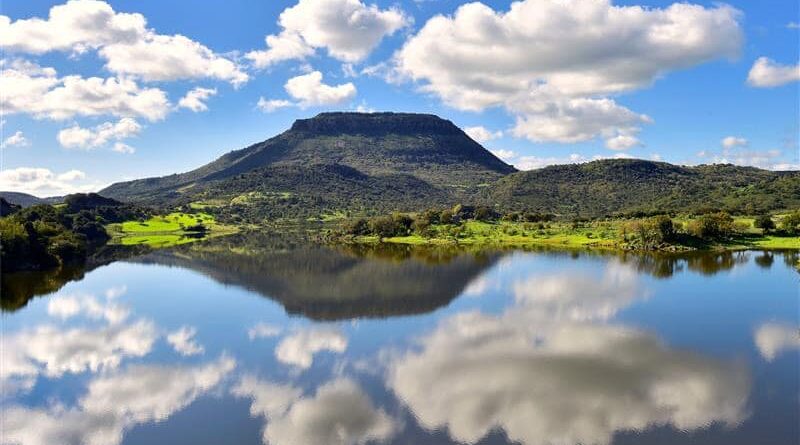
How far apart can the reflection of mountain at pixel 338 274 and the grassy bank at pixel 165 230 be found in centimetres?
2521

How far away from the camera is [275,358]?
1554 inches

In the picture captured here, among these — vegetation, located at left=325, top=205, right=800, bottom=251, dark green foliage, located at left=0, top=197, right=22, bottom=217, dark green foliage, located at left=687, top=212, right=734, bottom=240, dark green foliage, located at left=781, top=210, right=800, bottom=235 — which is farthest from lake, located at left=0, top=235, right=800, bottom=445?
dark green foliage, located at left=0, top=197, right=22, bottom=217

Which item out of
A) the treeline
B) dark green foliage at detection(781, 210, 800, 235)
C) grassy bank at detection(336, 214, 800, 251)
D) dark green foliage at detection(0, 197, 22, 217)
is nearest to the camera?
the treeline

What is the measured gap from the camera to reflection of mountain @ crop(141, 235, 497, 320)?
191ft

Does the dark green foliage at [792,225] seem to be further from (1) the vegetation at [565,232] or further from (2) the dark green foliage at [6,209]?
(2) the dark green foliage at [6,209]

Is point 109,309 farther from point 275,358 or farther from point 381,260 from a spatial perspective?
point 381,260

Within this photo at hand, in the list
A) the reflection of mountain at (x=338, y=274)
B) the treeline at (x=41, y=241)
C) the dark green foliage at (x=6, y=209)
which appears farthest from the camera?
the dark green foliage at (x=6, y=209)

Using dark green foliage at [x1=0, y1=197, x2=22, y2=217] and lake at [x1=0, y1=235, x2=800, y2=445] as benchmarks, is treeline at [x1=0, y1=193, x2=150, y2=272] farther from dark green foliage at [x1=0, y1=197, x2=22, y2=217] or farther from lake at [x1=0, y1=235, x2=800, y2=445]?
dark green foliage at [x1=0, y1=197, x2=22, y2=217]

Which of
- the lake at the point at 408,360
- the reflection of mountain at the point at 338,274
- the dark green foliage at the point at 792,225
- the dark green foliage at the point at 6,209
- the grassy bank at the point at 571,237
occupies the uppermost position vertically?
the dark green foliage at the point at 6,209

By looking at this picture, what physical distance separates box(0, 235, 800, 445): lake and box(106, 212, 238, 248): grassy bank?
236 feet

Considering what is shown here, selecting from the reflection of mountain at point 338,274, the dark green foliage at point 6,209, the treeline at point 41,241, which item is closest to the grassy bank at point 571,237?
the reflection of mountain at point 338,274

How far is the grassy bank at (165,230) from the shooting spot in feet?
477

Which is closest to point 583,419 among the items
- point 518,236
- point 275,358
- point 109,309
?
point 275,358

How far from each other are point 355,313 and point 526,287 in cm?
2364
